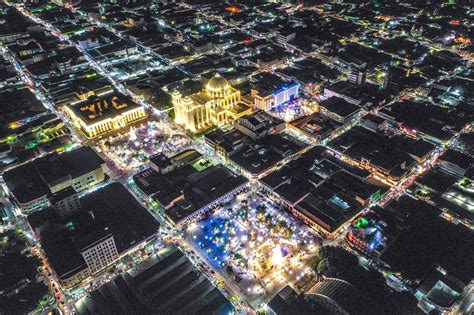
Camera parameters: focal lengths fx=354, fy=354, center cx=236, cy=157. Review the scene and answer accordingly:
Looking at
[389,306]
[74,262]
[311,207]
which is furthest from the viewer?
[311,207]

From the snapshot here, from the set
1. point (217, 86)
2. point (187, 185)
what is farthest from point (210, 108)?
point (187, 185)

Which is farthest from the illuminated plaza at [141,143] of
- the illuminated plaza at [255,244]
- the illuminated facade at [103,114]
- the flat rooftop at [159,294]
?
the flat rooftop at [159,294]

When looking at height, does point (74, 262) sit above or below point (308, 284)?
above

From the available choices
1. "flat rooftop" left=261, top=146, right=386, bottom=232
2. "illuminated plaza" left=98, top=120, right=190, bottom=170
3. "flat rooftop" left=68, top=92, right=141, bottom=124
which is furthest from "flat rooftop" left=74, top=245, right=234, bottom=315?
"flat rooftop" left=68, top=92, right=141, bottom=124

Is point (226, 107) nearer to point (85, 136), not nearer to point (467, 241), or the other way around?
point (85, 136)

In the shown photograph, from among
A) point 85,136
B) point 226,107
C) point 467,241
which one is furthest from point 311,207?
point 85,136

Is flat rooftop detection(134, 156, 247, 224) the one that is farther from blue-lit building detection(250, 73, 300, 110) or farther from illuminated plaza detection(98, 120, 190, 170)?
blue-lit building detection(250, 73, 300, 110)

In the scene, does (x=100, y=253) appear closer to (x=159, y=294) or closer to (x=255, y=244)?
(x=159, y=294)
